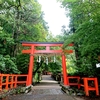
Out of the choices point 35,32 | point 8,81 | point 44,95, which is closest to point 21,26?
point 35,32

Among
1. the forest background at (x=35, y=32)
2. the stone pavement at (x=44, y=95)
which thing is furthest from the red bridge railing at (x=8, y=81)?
the stone pavement at (x=44, y=95)

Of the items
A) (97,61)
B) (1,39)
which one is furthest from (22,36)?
(97,61)

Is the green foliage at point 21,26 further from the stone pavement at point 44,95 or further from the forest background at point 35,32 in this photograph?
the stone pavement at point 44,95

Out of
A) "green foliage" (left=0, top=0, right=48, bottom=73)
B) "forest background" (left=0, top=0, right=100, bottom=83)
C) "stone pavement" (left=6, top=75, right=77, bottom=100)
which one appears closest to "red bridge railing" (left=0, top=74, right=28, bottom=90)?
"forest background" (left=0, top=0, right=100, bottom=83)

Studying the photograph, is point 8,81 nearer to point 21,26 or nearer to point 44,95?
point 44,95

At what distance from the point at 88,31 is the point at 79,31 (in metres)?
0.53

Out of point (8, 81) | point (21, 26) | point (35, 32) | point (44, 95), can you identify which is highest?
point (21, 26)

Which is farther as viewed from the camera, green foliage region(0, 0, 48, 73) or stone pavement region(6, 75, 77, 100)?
green foliage region(0, 0, 48, 73)

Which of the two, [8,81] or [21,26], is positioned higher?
[21,26]

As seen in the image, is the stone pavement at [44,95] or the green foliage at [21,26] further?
the green foliage at [21,26]

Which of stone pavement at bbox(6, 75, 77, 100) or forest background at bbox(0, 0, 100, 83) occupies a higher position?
forest background at bbox(0, 0, 100, 83)

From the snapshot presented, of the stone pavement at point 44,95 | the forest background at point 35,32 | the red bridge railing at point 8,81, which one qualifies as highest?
the forest background at point 35,32

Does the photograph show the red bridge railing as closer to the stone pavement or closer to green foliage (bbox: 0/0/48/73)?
the stone pavement

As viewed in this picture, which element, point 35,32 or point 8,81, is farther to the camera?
point 35,32
